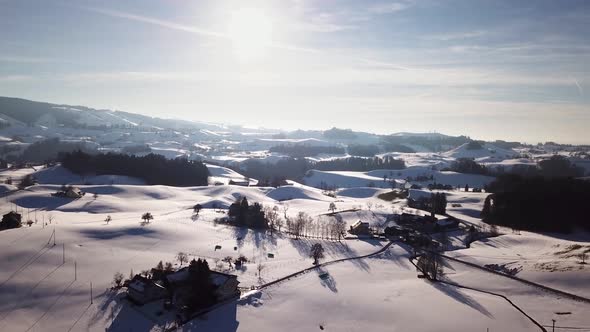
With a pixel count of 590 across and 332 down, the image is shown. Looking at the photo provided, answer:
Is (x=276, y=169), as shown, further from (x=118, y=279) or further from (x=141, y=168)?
(x=118, y=279)

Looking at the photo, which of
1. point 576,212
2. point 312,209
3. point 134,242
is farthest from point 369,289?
point 576,212

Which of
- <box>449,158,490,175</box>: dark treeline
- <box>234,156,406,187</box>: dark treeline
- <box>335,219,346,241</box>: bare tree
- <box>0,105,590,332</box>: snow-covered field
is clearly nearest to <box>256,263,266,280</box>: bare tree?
<box>0,105,590,332</box>: snow-covered field

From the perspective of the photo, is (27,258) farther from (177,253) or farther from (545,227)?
(545,227)

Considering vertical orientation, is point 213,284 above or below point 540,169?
below

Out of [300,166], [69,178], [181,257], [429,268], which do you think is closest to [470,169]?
[300,166]

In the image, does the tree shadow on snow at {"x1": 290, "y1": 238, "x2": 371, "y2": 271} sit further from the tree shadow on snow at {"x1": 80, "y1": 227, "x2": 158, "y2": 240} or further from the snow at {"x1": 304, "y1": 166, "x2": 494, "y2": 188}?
the snow at {"x1": 304, "y1": 166, "x2": 494, "y2": 188}

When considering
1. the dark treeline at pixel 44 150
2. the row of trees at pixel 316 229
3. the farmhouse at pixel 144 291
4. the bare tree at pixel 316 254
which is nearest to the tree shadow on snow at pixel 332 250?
the bare tree at pixel 316 254

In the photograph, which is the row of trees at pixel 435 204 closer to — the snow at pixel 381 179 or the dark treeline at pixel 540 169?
the snow at pixel 381 179
